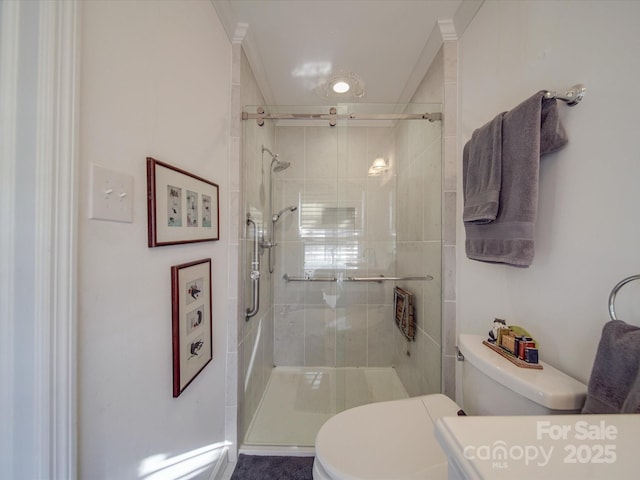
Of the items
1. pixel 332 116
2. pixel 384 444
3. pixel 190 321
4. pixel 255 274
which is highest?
pixel 332 116

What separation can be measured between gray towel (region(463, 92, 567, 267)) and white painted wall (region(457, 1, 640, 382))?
0.19ft

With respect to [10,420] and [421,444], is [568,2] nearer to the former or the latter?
[421,444]

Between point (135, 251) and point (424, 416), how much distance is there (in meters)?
1.25

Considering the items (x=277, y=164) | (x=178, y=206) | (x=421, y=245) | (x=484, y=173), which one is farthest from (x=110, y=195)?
(x=421, y=245)

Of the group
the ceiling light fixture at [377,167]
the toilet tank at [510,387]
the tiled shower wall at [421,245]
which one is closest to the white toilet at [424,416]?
the toilet tank at [510,387]

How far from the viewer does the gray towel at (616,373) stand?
1.79 ft

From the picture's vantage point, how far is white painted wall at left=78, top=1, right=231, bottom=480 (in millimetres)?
610

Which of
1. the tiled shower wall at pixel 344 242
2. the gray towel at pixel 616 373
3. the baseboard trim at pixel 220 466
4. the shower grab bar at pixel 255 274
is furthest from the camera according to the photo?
the tiled shower wall at pixel 344 242

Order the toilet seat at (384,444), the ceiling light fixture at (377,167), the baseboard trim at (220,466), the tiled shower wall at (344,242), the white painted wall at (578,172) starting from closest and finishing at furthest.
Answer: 1. the white painted wall at (578,172)
2. the toilet seat at (384,444)
3. the baseboard trim at (220,466)
4. the tiled shower wall at (344,242)
5. the ceiling light fixture at (377,167)

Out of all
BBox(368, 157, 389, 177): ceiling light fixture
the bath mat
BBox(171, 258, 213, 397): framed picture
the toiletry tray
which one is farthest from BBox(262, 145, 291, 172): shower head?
the bath mat

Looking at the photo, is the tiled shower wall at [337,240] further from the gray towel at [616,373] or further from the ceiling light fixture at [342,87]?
the gray towel at [616,373]

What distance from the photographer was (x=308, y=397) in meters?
1.84

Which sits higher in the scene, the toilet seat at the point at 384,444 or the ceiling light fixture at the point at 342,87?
the ceiling light fixture at the point at 342,87

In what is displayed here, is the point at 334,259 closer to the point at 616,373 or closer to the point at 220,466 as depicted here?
the point at 220,466
